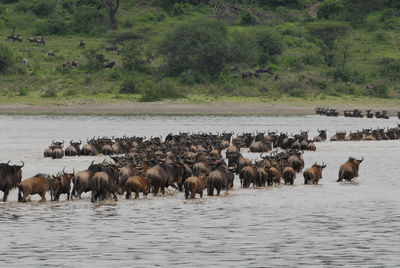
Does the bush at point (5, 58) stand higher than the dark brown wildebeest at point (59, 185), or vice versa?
the bush at point (5, 58)

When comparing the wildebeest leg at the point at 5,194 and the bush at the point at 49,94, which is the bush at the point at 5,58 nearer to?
the bush at the point at 49,94

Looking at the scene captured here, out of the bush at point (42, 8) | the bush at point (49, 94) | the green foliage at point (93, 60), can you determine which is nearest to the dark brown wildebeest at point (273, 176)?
the bush at point (49, 94)

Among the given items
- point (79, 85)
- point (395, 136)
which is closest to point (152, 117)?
point (79, 85)

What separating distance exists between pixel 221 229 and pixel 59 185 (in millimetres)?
5735

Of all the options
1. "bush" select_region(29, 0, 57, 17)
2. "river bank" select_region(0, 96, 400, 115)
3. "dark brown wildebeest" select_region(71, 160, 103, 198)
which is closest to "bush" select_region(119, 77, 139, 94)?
"river bank" select_region(0, 96, 400, 115)

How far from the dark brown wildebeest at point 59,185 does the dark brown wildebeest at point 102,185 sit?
0.74 metres

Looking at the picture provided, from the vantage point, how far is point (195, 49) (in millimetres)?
89000

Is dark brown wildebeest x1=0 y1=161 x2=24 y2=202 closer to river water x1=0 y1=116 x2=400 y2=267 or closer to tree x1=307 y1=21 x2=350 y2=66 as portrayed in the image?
river water x1=0 y1=116 x2=400 y2=267

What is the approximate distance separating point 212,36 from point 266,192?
68201 mm

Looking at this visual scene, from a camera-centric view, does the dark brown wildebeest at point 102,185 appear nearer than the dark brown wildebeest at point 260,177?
Yes

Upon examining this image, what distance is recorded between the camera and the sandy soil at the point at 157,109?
72812 millimetres

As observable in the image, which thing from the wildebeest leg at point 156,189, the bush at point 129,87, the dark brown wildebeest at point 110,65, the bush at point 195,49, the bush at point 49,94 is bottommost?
the wildebeest leg at point 156,189

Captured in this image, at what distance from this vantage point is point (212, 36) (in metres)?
90.1

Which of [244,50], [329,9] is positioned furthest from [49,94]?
[329,9]
